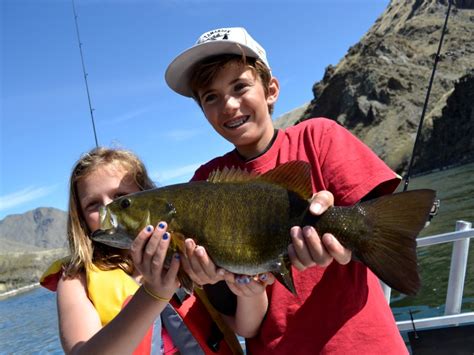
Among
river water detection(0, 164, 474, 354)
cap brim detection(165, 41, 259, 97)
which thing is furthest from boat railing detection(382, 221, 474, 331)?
cap brim detection(165, 41, 259, 97)

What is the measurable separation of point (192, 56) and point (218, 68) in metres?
0.20

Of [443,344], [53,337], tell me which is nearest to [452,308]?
[443,344]

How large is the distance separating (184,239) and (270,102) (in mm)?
1299

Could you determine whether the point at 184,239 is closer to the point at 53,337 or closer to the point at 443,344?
the point at 443,344

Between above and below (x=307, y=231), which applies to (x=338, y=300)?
below

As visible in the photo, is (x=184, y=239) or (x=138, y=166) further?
(x=138, y=166)

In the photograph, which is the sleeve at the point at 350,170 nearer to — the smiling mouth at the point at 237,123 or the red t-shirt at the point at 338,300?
the red t-shirt at the point at 338,300

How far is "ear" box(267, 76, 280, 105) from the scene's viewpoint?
10.7ft

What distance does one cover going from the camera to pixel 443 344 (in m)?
4.43

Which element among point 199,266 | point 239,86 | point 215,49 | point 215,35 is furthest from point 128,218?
point 215,35

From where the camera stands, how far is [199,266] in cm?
246

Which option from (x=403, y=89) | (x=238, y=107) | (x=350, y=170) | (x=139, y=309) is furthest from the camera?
(x=403, y=89)

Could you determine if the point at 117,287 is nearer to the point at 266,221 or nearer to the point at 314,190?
the point at 266,221

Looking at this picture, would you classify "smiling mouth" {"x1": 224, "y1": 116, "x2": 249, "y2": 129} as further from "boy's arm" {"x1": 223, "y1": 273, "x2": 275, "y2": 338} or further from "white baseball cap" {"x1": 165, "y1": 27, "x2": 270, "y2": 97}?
"boy's arm" {"x1": 223, "y1": 273, "x2": 275, "y2": 338}
